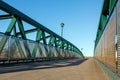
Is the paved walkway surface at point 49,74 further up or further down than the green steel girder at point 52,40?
further down

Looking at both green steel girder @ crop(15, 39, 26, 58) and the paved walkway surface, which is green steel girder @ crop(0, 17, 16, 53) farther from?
the paved walkway surface

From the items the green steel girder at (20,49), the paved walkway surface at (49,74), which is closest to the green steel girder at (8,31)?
the green steel girder at (20,49)

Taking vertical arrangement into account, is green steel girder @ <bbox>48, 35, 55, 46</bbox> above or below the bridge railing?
above

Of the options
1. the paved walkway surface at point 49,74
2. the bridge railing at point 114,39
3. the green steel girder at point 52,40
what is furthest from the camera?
the green steel girder at point 52,40

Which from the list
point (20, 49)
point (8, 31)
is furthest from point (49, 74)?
point (20, 49)

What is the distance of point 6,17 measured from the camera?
79.0 feet

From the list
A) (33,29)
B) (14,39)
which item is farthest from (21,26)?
(33,29)

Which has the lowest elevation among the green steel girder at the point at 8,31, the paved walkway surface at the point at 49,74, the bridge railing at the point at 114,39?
the paved walkway surface at the point at 49,74

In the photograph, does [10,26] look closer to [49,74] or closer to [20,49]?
[20,49]

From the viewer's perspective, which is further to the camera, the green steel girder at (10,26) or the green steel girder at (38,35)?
the green steel girder at (38,35)

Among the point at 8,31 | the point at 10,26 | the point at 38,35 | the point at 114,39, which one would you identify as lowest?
the point at 114,39

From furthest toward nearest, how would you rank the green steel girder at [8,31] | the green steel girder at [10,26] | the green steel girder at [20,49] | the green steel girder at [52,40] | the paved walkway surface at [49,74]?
the green steel girder at [52,40], the green steel girder at [20,49], the green steel girder at [10,26], the green steel girder at [8,31], the paved walkway surface at [49,74]

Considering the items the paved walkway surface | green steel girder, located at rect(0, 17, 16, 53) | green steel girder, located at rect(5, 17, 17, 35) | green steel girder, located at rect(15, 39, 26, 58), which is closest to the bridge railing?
the paved walkway surface

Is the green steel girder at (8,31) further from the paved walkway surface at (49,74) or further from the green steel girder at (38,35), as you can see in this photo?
the green steel girder at (38,35)
